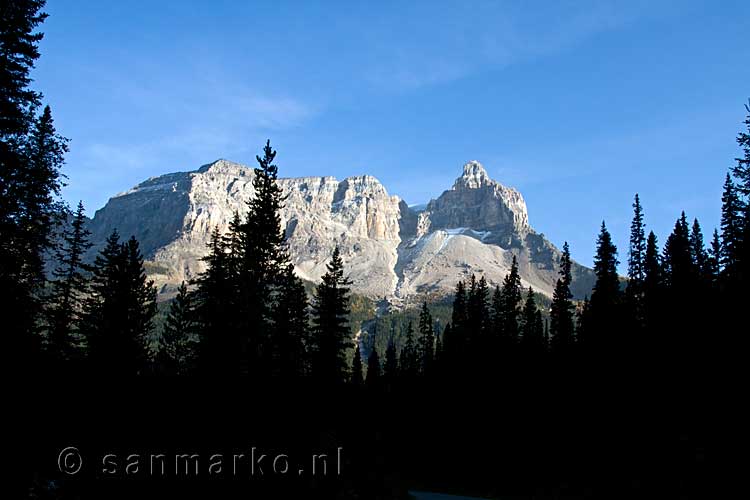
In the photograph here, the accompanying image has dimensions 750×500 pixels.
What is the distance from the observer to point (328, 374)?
140 feet

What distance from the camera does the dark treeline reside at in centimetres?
1616

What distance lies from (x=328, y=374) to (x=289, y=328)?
4.95 metres

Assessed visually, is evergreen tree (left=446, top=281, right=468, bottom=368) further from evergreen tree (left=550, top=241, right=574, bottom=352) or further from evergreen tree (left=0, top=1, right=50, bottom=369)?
evergreen tree (left=0, top=1, right=50, bottom=369)

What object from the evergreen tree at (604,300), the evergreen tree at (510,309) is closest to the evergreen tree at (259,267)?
the evergreen tree at (604,300)

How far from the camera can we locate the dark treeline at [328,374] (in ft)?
53.0

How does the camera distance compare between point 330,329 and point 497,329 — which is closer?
point 330,329

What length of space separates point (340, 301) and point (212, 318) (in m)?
16.5

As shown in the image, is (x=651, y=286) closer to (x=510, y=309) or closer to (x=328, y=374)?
(x=510, y=309)

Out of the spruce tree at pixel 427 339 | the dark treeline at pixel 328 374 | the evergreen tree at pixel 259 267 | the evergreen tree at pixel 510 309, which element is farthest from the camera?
the spruce tree at pixel 427 339

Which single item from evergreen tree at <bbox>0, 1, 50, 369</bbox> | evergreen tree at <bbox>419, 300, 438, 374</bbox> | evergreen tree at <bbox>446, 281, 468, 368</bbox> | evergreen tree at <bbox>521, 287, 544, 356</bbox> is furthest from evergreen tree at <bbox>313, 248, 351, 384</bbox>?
evergreen tree at <bbox>419, 300, 438, 374</bbox>

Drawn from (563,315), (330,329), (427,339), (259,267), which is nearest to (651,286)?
(563,315)

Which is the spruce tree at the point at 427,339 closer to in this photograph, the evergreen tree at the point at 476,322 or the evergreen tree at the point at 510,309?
the evergreen tree at the point at 476,322

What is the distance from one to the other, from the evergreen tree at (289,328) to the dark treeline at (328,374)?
32 centimetres

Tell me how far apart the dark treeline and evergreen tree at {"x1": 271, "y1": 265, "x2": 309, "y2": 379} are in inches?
12.7
